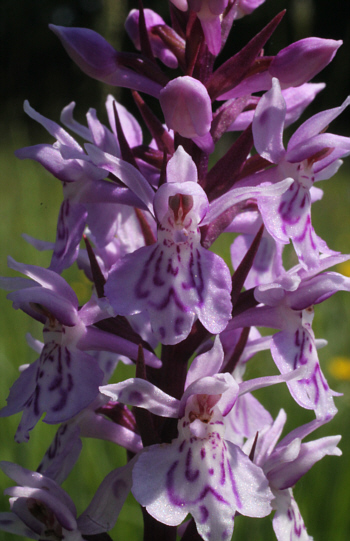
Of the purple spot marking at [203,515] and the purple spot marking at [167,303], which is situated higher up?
the purple spot marking at [167,303]

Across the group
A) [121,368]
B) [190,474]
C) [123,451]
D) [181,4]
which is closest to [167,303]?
[190,474]

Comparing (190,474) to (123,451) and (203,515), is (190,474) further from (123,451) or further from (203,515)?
(123,451)

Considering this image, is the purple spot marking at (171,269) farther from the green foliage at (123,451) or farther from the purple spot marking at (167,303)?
the green foliage at (123,451)

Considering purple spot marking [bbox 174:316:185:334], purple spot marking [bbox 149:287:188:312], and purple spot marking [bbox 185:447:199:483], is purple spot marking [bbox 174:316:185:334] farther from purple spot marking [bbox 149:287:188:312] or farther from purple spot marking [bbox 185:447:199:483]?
purple spot marking [bbox 185:447:199:483]

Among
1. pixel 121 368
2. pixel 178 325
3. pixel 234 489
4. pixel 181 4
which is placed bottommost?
pixel 121 368

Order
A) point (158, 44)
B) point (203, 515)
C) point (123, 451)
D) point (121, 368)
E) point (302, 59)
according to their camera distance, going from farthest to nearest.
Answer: point (121, 368) → point (123, 451) → point (158, 44) → point (302, 59) → point (203, 515)

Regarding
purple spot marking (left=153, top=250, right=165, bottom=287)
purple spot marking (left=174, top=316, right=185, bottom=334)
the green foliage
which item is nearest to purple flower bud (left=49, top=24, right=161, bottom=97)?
purple spot marking (left=153, top=250, right=165, bottom=287)

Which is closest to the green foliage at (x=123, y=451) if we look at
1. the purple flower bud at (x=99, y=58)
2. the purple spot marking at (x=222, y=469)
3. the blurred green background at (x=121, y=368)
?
the blurred green background at (x=121, y=368)

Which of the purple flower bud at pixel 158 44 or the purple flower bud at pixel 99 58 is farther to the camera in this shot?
the purple flower bud at pixel 158 44
